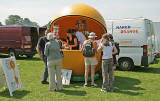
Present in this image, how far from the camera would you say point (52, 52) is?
7117mm

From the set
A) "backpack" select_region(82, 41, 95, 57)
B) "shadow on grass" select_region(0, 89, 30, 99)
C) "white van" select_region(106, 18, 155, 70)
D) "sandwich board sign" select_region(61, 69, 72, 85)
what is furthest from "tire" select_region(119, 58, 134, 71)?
"shadow on grass" select_region(0, 89, 30, 99)

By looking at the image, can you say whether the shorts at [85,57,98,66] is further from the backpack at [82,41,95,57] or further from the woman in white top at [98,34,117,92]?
the woman in white top at [98,34,117,92]

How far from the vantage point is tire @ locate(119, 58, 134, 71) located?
1158cm

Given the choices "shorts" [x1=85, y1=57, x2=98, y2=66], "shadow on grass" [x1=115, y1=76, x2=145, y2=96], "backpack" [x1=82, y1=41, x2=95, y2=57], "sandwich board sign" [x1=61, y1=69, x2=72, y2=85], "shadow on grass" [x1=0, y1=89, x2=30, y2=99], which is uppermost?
"backpack" [x1=82, y1=41, x2=95, y2=57]

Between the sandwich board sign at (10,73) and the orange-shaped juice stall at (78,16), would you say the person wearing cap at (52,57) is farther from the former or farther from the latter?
the orange-shaped juice stall at (78,16)

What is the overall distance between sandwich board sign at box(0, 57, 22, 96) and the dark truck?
949 centimetres

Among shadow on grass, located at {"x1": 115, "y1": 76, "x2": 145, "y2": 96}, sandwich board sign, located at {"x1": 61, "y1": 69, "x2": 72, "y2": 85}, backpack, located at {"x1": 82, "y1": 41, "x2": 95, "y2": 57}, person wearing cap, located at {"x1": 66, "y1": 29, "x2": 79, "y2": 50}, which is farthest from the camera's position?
person wearing cap, located at {"x1": 66, "y1": 29, "x2": 79, "y2": 50}

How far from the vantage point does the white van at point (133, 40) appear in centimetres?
1111

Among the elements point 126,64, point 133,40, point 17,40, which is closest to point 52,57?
point 133,40

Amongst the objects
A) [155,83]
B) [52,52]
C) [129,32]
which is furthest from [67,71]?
[129,32]

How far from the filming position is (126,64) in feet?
38.3

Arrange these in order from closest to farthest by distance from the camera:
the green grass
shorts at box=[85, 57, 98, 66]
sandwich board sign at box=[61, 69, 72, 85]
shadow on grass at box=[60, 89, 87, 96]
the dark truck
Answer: the green grass
shadow on grass at box=[60, 89, 87, 96]
shorts at box=[85, 57, 98, 66]
sandwich board sign at box=[61, 69, 72, 85]
the dark truck

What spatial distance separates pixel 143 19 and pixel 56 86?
5.72 metres

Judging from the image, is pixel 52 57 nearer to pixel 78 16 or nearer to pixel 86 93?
pixel 86 93
